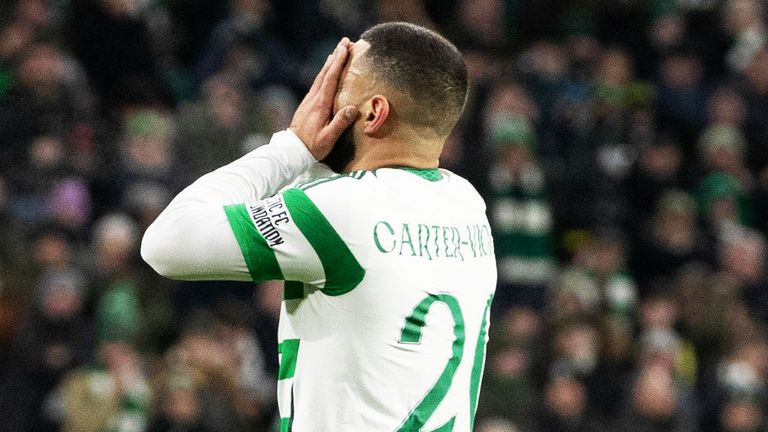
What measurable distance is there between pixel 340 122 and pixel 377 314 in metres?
0.45

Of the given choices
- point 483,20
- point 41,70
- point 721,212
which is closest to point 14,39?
point 41,70

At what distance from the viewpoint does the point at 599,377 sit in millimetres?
10031

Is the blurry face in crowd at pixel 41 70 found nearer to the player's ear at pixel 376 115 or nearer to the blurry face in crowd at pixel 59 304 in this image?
the blurry face in crowd at pixel 59 304

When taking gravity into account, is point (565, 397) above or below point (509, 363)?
below

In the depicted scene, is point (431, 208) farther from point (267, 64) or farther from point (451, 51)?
point (267, 64)

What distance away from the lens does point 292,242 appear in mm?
2984

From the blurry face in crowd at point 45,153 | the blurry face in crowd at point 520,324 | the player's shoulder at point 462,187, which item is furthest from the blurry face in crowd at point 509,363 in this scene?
the player's shoulder at point 462,187

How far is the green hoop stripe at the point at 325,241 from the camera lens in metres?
2.98

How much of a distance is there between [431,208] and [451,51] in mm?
361

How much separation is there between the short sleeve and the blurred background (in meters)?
5.92

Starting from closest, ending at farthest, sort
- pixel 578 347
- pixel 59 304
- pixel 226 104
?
pixel 59 304, pixel 578 347, pixel 226 104

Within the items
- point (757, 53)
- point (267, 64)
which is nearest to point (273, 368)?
point (267, 64)

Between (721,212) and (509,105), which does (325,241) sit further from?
(721,212)

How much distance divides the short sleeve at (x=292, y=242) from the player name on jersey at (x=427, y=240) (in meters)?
0.09
